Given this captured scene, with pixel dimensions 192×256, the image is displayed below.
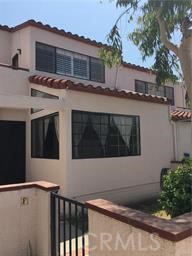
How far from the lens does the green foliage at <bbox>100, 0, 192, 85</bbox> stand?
19.2ft

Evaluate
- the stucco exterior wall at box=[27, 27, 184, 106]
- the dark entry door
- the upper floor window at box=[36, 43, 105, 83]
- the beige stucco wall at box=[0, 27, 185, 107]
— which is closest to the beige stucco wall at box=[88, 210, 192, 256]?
the stucco exterior wall at box=[27, 27, 184, 106]

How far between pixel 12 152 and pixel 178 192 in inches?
311

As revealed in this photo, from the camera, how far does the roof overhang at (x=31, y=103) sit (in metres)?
8.70

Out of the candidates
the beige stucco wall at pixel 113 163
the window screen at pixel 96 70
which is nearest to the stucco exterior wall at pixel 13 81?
the beige stucco wall at pixel 113 163

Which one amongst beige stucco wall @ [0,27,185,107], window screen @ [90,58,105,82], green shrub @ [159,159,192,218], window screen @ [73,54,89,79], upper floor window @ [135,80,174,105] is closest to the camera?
green shrub @ [159,159,192,218]

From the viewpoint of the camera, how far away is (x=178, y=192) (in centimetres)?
526

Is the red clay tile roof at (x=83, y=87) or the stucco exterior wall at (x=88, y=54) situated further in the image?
the stucco exterior wall at (x=88, y=54)

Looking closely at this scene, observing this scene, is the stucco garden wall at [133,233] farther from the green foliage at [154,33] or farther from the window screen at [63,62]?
the window screen at [63,62]

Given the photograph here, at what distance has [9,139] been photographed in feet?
37.8

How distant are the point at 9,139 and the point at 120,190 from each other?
4675 mm

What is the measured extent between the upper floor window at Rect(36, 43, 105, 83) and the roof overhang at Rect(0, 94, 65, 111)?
10.7 feet

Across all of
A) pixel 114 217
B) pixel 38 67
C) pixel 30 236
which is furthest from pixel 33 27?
pixel 114 217

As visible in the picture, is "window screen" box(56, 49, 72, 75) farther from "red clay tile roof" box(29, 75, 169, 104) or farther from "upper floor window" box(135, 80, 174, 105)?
A: "upper floor window" box(135, 80, 174, 105)

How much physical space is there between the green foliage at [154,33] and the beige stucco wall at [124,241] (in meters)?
4.17
